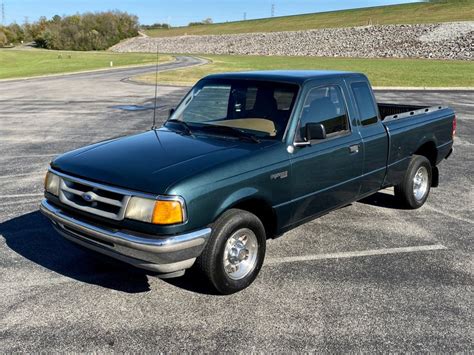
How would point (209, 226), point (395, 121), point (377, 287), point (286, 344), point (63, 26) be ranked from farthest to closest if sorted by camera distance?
point (63, 26) → point (395, 121) → point (377, 287) → point (209, 226) → point (286, 344)

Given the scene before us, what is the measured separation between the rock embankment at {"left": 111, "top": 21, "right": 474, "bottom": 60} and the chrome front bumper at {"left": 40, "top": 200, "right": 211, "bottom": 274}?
64.2 metres

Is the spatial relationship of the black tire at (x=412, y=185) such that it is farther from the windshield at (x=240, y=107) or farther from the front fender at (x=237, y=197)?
the front fender at (x=237, y=197)

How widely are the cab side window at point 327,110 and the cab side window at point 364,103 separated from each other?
32 cm

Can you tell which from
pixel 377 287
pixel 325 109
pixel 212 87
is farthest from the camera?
pixel 212 87

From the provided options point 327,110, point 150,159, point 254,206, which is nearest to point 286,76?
point 327,110

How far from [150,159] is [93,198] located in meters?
0.60

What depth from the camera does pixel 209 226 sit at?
3.85 m

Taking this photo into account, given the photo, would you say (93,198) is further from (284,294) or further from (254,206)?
(284,294)

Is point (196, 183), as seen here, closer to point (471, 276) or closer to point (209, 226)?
point (209, 226)

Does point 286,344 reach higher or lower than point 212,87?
lower

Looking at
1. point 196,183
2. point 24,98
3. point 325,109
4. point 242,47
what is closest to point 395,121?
point 325,109

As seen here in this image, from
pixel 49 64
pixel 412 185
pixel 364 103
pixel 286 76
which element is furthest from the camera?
pixel 49 64

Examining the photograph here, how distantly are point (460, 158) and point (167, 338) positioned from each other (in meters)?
8.46

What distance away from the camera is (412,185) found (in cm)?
652
